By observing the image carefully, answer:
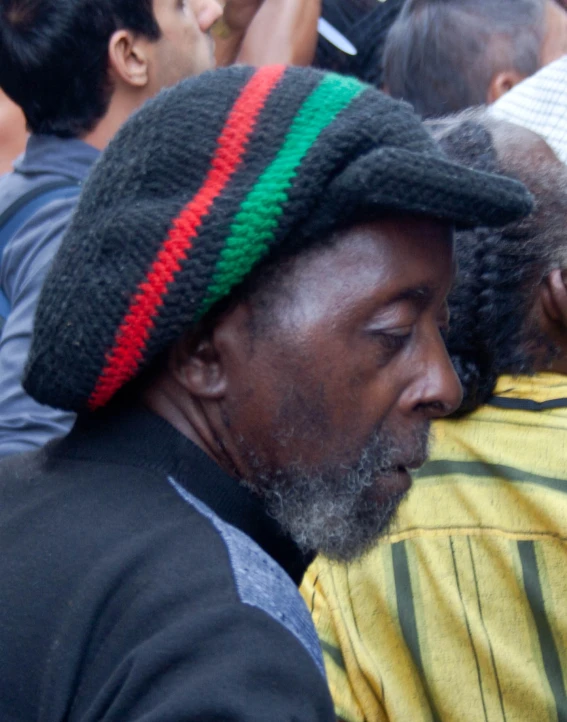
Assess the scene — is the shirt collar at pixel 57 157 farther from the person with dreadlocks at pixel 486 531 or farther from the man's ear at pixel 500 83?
the man's ear at pixel 500 83

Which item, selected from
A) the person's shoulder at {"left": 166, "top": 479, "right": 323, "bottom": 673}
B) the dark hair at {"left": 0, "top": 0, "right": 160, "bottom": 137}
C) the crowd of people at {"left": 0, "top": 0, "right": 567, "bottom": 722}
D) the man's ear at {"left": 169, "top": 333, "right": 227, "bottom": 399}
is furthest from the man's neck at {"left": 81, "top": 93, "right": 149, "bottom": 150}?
the person's shoulder at {"left": 166, "top": 479, "right": 323, "bottom": 673}

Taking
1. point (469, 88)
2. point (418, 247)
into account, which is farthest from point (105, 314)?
point (469, 88)

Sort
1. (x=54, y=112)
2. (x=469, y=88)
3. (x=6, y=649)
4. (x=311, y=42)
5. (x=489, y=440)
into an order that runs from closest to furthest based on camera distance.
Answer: (x=6, y=649) < (x=489, y=440) < (x=54, y=112) < (x=469, y=88) < (x=311, y=42)

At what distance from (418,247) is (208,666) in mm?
663

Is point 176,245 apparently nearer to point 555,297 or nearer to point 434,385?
point 434,385

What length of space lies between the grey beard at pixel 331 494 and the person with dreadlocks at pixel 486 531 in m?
0.50

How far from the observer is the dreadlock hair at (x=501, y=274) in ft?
6.26

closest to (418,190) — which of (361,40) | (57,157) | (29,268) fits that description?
(29,268)

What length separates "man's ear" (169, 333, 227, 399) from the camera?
1338 millimetres

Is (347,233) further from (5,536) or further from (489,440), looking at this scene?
(489,440)

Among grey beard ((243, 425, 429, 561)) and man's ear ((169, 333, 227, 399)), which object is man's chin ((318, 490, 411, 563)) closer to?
grey beard ((243, 425, 429, 561))

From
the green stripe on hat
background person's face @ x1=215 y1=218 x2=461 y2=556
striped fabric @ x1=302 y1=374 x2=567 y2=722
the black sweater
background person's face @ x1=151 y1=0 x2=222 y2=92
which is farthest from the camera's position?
background person's face @ x1=151 y1=0 x2=222 y2=92

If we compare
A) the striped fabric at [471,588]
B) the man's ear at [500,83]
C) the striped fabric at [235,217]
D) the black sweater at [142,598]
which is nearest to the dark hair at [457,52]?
the man's ear at [500,83]

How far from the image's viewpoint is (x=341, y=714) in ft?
6.25
